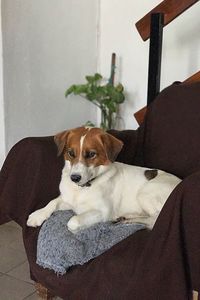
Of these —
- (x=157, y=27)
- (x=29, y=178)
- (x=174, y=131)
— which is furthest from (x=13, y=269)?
(x=157, y=27)

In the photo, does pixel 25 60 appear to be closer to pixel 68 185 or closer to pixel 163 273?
pixel 68 185

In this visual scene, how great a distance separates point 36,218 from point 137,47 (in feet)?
5.50

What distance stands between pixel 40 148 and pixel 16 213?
310mm

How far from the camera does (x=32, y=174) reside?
1993 millimetres

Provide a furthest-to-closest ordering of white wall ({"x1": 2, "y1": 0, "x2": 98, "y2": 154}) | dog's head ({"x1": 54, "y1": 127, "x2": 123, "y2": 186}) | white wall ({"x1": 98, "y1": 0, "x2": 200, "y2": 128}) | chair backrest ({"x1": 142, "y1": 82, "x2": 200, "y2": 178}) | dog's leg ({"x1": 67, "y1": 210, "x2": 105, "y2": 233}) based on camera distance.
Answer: white wall ({"x1": 98, "y1": 0, "x2": 200, "y2": 128})
white wall ({"x1": 2, "y1": 0, "x2": 98, "y2": 154})
chair backrest ({"x1": 142, "y1": 82, "x2": 200, "y2": 178})
dog's head ({"x1": 54, "y1": 127, "x2": 123, "y2": 186})
dog's leg ({"x1": 67, "y1": 210, "x2": 105, "y2": 233})

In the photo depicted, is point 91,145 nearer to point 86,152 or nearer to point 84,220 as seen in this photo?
point 86,152

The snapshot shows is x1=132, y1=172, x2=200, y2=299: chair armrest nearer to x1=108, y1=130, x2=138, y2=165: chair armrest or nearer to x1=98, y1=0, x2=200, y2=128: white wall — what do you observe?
x1=108, y1=130, x2=138, y2=165: chair armrest

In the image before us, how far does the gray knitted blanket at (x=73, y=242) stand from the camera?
1.59 metres

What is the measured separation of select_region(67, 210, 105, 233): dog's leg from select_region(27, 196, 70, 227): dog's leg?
172 mm

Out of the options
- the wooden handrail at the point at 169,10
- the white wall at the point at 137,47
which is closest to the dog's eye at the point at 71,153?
the wooden handrail at the point at 169,10

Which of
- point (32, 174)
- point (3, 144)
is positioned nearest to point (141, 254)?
point (32, 174)

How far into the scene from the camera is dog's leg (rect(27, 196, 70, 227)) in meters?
1.85

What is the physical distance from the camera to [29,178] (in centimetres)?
200

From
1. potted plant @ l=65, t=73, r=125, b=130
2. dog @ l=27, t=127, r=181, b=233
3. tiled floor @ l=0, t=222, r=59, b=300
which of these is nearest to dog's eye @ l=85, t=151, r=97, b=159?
dog @ l=27, t=127, r=181, b=233
